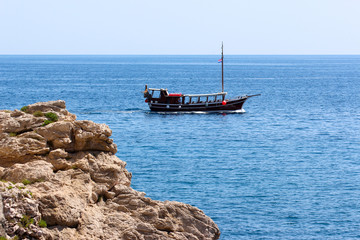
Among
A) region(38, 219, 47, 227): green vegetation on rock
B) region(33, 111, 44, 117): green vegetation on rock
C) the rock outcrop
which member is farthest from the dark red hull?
region(38, 219, 47, 227): green vegetation on rock

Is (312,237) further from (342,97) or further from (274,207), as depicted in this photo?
(342,97)

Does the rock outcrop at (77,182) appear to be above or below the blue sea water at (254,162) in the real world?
above

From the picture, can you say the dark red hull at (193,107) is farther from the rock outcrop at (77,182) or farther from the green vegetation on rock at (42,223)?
the green vegetation on rock at (42,223)

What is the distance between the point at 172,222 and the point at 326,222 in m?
14.8

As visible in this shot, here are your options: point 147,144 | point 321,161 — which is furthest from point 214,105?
point 321,161

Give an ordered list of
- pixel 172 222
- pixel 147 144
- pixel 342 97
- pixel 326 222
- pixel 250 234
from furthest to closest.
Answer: pixel 342 97 → pixel 147 144 → pixel 326 222 → pixel 250 234 → pixel 172 222

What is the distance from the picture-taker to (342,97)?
349 ft

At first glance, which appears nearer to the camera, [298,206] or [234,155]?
[298,206]

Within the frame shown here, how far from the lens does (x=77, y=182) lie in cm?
1762

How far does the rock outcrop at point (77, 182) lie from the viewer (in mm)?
15750

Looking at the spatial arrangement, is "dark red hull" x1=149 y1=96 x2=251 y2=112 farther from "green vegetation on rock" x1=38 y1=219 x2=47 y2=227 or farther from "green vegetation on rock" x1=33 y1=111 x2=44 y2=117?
"green vegetation on rock" x1=38 y1=219 x2=47 y2=227

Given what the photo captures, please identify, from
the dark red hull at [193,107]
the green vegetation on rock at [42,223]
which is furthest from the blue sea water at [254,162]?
the green vegetation on rock at [42,223]

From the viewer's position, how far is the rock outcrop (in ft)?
51.7

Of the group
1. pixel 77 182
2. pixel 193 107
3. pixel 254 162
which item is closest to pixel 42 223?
pixel 77 182
